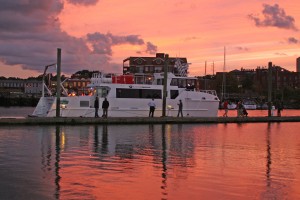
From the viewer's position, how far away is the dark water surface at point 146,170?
10163mm

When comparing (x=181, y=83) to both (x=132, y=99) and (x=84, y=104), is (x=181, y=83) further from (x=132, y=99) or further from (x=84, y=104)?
(x=84, y=104)

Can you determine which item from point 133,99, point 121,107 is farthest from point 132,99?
point 121,107

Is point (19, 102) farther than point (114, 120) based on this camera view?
Yes

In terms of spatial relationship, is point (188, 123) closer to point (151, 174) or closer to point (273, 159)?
point (273, 159)

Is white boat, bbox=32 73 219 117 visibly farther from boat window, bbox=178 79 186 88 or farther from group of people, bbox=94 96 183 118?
group of people, bbox=94 96 183 118

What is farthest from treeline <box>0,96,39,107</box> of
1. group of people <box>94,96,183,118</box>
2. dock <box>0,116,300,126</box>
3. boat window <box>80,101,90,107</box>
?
dock <box>0,116,300,126</box>

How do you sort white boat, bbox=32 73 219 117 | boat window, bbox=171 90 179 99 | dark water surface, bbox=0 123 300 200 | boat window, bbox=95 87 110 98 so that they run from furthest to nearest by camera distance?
1. boat window, bbox=171 90 179 99
2. boat window, bbox=95 87 110 98
3. white boat, bbox=32 73 219 117
4. dark water surface, bbox=0 123 300 200

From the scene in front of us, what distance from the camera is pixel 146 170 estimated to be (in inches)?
512

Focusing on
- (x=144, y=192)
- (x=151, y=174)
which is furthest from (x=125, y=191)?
(x=151, y=174)

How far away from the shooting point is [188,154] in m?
16.7

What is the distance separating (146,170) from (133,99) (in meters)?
27.0

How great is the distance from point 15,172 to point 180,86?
31.0m

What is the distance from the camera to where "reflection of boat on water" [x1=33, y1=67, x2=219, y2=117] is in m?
38.4

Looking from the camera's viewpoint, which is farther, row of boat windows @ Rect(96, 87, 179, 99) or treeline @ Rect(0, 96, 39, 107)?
treeline @ Rect(0, 96, 39, 107)
